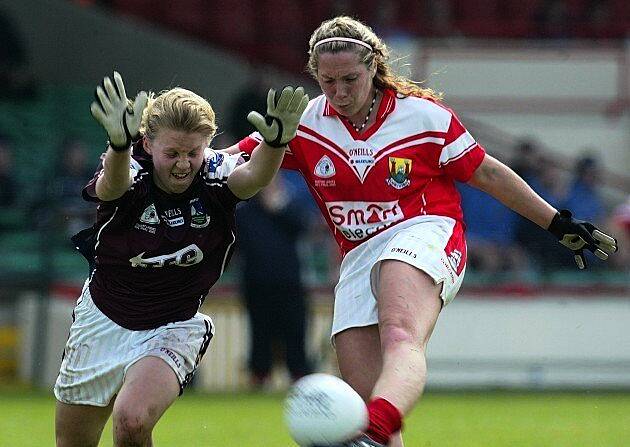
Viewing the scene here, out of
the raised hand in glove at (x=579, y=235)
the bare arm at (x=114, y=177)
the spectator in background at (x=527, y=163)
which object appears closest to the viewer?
the bare arm at (x=114, y=177)

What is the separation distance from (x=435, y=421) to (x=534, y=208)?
4298 millimetres

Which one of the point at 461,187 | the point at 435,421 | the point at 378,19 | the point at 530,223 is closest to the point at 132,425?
the point at 435,421

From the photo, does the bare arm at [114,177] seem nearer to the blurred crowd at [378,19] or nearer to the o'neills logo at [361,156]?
the o'neills logo at [361,156]

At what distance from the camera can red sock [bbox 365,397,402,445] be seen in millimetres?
4742

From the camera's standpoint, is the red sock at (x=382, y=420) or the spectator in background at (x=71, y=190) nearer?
the red sock at (x=382, y=420)

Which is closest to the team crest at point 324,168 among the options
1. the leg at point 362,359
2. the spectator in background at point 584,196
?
the leg at point 362,359

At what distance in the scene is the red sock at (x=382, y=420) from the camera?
4.74m

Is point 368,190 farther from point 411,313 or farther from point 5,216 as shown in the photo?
point 5,216

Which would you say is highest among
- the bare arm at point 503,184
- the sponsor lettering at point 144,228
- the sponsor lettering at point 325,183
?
the bare arm at point 503,184

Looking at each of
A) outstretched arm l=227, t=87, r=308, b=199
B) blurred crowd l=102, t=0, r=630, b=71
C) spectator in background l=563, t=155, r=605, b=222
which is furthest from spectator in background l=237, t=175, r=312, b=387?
outstretched arm l=227, t=87, r=308, b=199

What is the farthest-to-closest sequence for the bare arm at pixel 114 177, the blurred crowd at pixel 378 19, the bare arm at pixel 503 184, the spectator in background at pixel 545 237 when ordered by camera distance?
the blurred crowd at pixel 378 19 → the spectator in background at pixel 545 237 → the bare arm at pixel 503 184 → the bare arm at pixel 114 177

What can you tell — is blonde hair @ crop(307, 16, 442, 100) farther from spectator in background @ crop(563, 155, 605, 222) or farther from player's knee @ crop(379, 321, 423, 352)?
spectator in background @ crop(563, 155, 605, 222)

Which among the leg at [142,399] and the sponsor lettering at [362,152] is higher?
the sponsor lettering at [362,152]

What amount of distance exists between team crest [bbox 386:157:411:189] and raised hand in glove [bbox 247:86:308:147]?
1.91 ft
